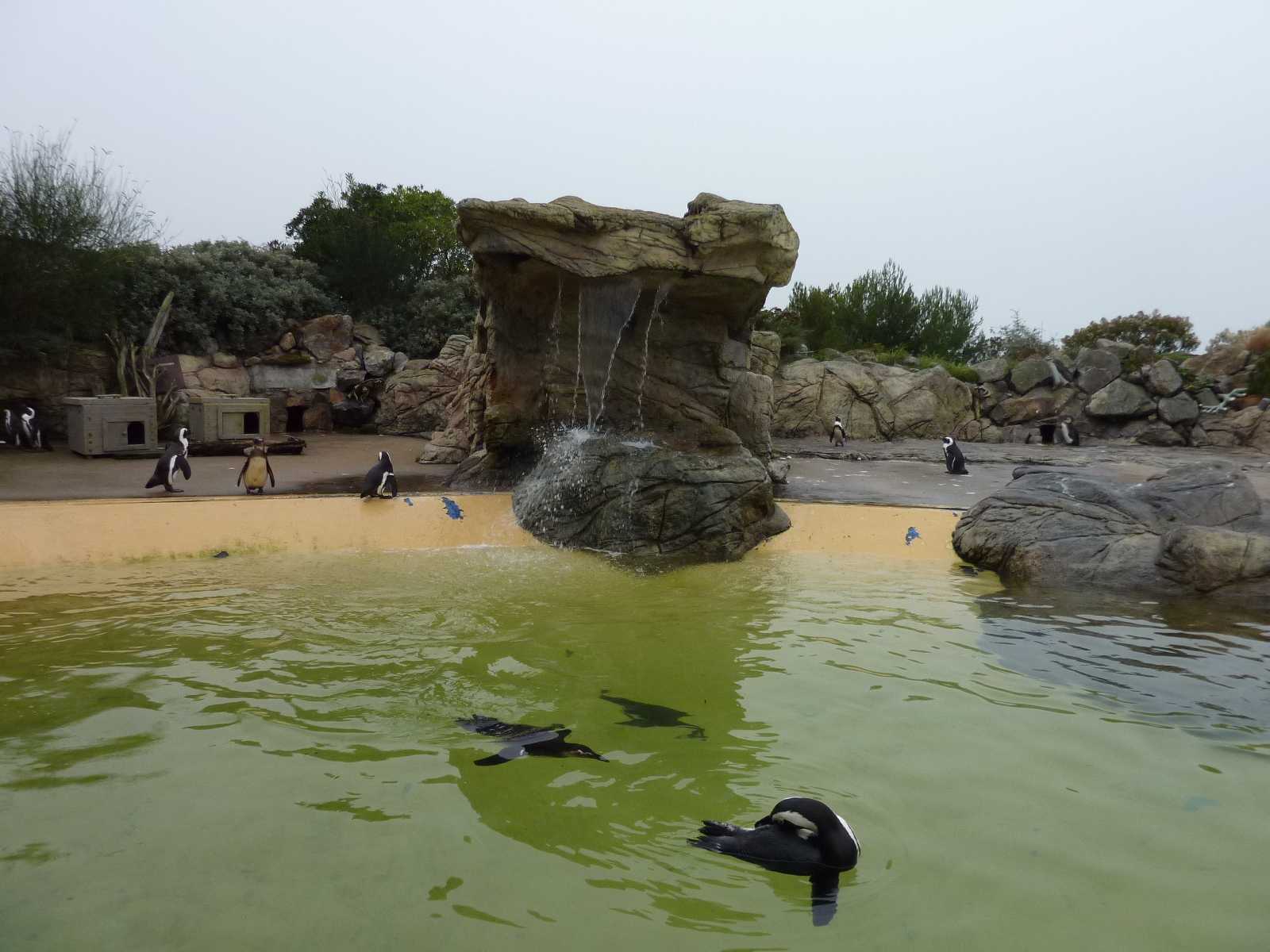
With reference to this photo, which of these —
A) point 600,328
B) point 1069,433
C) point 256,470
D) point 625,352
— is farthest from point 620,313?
point 1069,433

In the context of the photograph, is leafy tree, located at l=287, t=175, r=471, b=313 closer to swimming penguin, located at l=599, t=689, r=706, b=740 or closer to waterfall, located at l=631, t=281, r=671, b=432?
waterfall, located at l=631, t=281, r=671, b=432

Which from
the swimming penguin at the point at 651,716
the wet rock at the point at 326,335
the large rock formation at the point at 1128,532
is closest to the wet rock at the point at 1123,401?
the large rock formation at the point at 1128,532

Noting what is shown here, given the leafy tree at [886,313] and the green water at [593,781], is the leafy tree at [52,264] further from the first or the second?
the leafy tree at [886,313]

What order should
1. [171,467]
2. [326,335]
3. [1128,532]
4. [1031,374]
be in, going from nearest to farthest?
[1128,532] < [171,467] < [326,335] < [1031,374]

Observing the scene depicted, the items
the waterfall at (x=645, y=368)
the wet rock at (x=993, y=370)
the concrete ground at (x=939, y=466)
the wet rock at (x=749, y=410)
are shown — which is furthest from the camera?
the wet rock at (x=993, y=370)

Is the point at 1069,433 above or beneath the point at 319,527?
above

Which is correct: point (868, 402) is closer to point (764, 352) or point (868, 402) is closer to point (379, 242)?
point (764, 352)

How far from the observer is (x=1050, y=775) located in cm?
329

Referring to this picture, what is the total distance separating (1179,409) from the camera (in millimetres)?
16422

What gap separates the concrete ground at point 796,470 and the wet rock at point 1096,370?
364cm

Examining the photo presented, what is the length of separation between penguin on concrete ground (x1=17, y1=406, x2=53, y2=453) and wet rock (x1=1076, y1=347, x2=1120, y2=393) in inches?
744

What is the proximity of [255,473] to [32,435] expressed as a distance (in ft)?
18.6

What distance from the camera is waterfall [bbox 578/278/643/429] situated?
8.21 m

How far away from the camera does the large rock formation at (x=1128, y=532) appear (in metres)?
5.88
